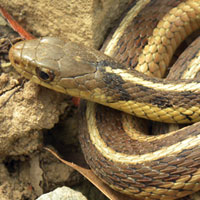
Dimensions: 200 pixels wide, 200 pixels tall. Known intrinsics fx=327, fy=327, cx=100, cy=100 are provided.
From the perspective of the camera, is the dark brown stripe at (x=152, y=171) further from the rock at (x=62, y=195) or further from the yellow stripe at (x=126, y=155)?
the rock at (x=62, y=195)

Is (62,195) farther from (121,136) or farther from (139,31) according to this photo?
(139,31)

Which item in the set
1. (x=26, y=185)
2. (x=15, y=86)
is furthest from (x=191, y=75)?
(x=26, y=185)

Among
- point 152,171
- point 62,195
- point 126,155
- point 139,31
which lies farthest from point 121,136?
point 139,31

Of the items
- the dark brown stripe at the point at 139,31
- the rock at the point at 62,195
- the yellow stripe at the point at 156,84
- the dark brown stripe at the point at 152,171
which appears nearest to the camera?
the dark brown stripe at the point at 152,171

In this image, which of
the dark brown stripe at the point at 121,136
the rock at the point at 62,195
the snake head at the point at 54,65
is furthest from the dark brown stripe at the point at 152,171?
the snake head at the point at 54,65

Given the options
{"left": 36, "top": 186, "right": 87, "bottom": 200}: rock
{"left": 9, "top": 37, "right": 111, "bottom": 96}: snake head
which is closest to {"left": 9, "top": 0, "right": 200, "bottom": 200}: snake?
{"left": 9, "top": 37, "right": 111, "bottom": 96}: snake head

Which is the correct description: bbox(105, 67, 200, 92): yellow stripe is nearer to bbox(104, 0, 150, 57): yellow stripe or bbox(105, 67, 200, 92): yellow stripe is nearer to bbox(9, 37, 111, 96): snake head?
bbox(9, 37, 111, 96): snake head

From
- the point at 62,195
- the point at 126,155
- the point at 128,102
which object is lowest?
the point at 62,195

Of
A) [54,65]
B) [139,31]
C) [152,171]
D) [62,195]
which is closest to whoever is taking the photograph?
[152,171]

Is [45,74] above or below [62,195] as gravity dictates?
above
